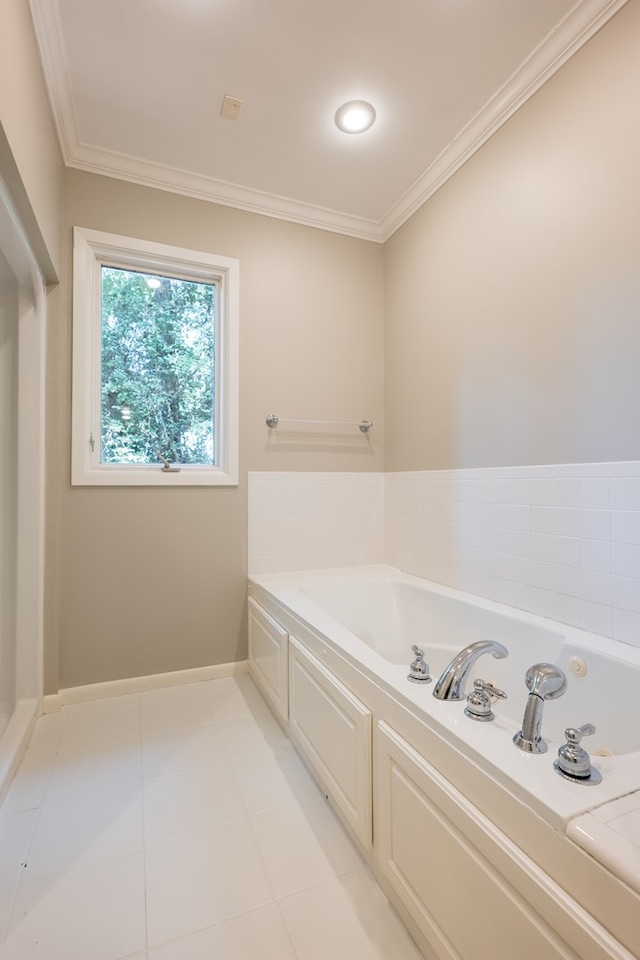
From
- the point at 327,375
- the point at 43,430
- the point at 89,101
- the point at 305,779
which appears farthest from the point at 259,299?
the point at 305,779

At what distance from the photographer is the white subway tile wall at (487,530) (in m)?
1.45

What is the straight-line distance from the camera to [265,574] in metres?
2.51

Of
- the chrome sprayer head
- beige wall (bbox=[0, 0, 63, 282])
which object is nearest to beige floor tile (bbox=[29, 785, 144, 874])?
the chrome sprayer head

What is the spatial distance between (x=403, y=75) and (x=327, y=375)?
1.39 m

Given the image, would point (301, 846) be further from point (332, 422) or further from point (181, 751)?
point (332, 422)

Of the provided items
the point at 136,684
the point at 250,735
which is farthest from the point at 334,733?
the point at 136,684

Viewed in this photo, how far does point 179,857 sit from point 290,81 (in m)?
2.82

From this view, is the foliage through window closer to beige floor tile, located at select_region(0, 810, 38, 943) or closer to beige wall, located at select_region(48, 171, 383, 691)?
beige wall, located at select_region(48, 171, 383, 691)

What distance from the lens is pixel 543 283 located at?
66.7 inches

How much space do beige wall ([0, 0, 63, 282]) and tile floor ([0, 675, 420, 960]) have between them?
202 centimetres

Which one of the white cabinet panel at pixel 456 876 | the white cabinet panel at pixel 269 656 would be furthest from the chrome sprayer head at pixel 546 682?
the white cabinet panel at pixel 269 656

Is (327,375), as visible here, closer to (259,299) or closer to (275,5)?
(259,299)

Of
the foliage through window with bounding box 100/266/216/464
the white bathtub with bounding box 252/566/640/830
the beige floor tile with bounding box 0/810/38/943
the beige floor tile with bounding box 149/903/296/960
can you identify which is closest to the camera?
the white bathtub with bounding box 252/566/640/830

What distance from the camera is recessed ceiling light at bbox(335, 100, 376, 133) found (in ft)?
6.25
